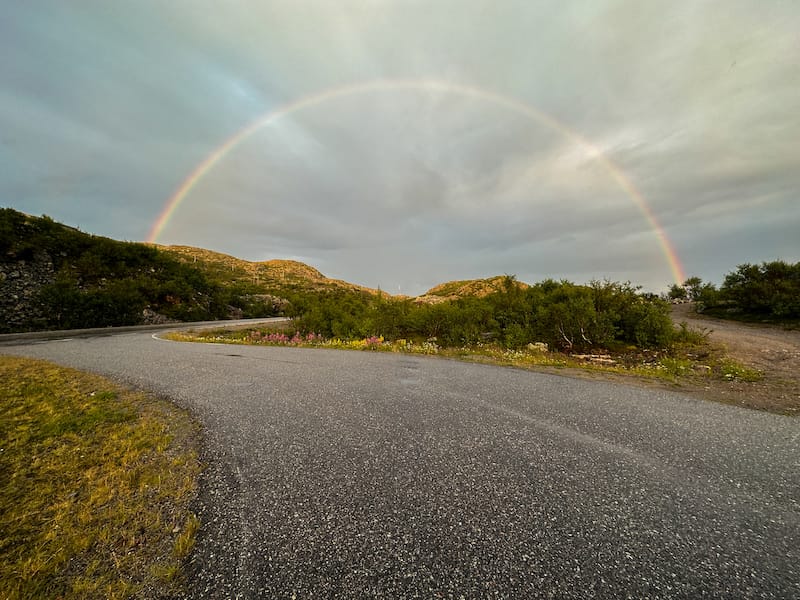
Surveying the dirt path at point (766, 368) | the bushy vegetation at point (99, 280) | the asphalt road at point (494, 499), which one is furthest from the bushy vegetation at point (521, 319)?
the bushy vegetation at point (99, 280)

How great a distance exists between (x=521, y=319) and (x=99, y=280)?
34807 millimetres

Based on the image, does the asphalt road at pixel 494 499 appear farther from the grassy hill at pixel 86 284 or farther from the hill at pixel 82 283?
the hill at pixel 82 283

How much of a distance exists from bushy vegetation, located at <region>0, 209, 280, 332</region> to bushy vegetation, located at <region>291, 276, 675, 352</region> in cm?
1700

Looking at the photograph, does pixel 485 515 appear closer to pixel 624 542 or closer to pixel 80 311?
pixel 624 542

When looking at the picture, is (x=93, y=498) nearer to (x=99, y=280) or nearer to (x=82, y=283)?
Answer: (x=82, y=283)

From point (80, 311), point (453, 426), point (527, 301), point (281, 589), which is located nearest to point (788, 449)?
point (453, 426)

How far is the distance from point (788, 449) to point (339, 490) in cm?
567

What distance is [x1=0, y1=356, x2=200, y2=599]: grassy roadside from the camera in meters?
1.76

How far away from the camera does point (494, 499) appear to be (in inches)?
105

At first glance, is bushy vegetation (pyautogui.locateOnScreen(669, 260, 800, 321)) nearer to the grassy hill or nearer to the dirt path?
the dirt path

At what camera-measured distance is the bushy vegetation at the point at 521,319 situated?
1214cm

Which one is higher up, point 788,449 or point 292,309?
point 292,309

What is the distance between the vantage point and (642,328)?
11.8 metres

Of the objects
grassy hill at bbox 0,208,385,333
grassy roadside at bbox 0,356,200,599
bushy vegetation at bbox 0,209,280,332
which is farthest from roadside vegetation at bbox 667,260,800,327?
bushy vegetation at bbox 0,209,280,332
